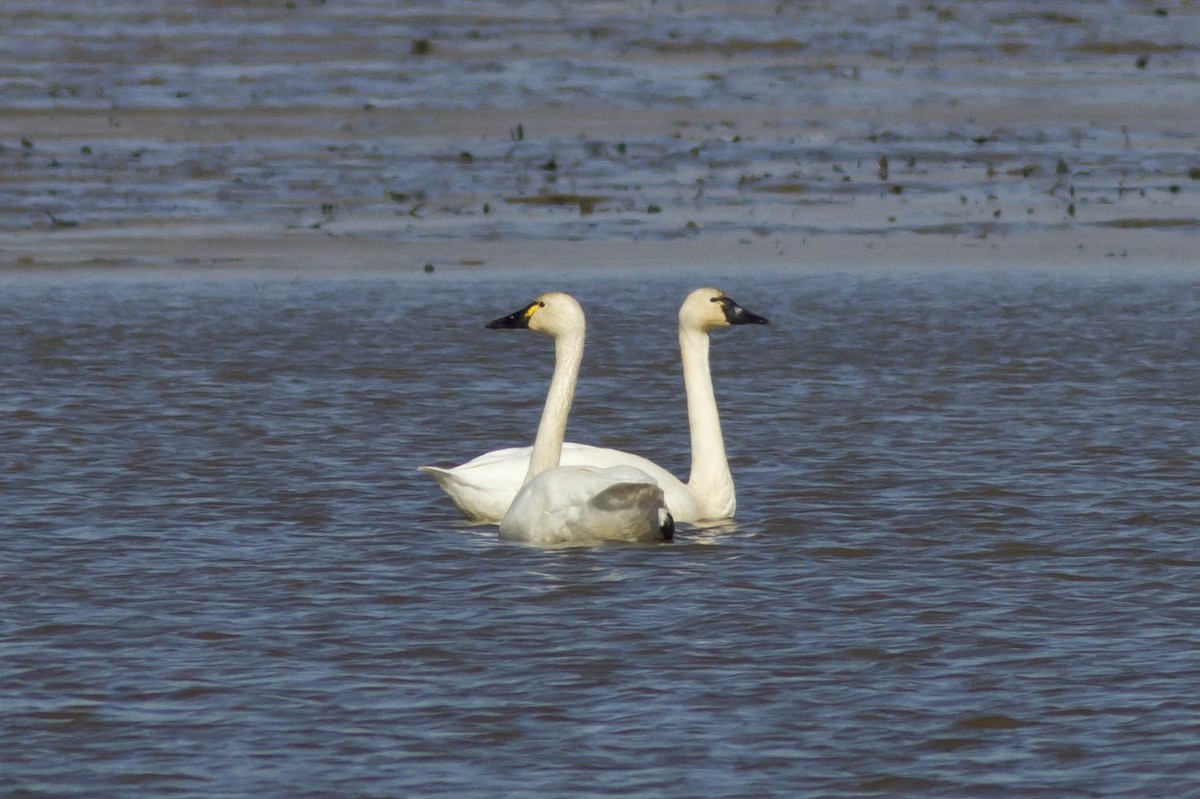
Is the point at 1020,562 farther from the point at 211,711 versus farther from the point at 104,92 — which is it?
the point at 104,92

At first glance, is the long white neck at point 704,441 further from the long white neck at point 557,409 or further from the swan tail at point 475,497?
the swan tail at point 475,497

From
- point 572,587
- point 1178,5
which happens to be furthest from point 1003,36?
point 572,587

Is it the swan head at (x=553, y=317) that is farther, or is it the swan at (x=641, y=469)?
the swan head at (x=553, y=317)

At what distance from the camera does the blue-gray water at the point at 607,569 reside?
7.78 m

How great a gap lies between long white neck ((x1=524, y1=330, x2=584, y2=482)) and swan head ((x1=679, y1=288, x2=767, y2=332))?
0.62 meters

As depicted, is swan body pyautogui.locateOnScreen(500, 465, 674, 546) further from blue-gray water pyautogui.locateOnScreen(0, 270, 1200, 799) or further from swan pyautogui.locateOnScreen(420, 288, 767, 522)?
swan pyautogui.locateOnScreen(420, 288, 767, 522)

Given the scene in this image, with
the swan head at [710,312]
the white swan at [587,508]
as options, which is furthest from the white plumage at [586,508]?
the swan head at [710,312]

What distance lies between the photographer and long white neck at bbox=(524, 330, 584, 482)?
460 inches

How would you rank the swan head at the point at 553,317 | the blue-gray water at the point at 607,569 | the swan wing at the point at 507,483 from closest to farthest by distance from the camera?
the blue-gray water at the point at 607,569 < the swan wing at the point at 507,483 < the swan head at the point at 553,317

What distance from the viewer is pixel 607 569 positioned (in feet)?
35.1

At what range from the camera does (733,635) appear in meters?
9.34

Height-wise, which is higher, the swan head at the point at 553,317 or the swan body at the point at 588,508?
the swan head at the point at 553,317

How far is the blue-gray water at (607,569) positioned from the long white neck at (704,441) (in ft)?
0.82

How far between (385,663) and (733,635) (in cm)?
137
